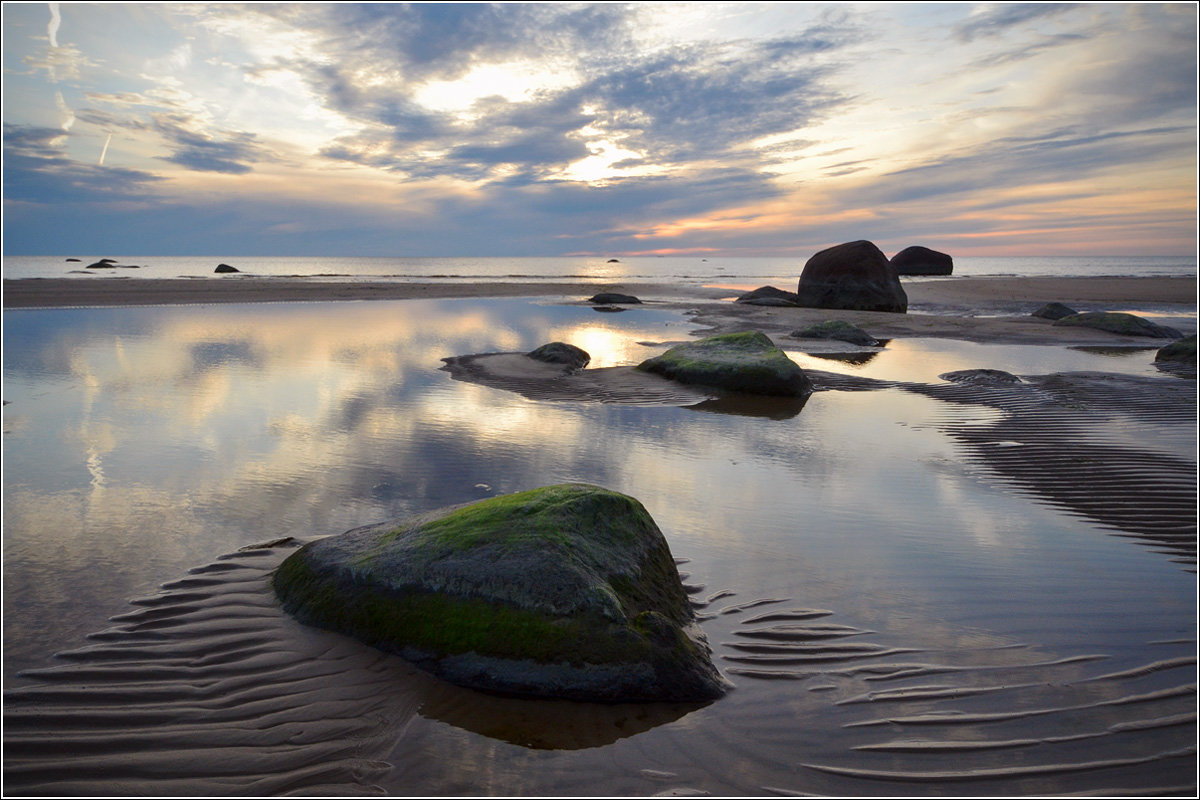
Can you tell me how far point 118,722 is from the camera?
3.34 metres

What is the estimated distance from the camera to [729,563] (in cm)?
535

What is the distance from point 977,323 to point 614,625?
2514 cm

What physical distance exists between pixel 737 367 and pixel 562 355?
4.15m

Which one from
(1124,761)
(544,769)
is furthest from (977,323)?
(544,769)

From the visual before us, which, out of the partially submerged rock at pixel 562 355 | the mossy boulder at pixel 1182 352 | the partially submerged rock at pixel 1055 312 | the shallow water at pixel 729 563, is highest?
the partially submerged rock at pixel 1055 312

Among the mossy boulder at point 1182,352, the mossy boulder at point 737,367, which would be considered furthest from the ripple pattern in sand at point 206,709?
the mossy boulder at point 1182,352

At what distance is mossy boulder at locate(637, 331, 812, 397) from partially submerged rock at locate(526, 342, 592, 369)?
5.28ft

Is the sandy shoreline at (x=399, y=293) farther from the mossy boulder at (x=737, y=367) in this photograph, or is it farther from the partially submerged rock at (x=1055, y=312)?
the mossy boulder at (x=737, y=367)

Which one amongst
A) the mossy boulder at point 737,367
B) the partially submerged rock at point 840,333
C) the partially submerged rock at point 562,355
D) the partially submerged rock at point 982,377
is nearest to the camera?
the mossy boulder at point 737,367

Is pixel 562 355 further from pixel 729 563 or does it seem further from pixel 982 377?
pixel 729 563

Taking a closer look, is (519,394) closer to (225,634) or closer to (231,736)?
(225,634)

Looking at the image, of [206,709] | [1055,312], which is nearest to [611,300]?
[1055,312]

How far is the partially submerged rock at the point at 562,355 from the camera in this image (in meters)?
14.8

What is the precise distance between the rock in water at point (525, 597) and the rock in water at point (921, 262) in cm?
6608
